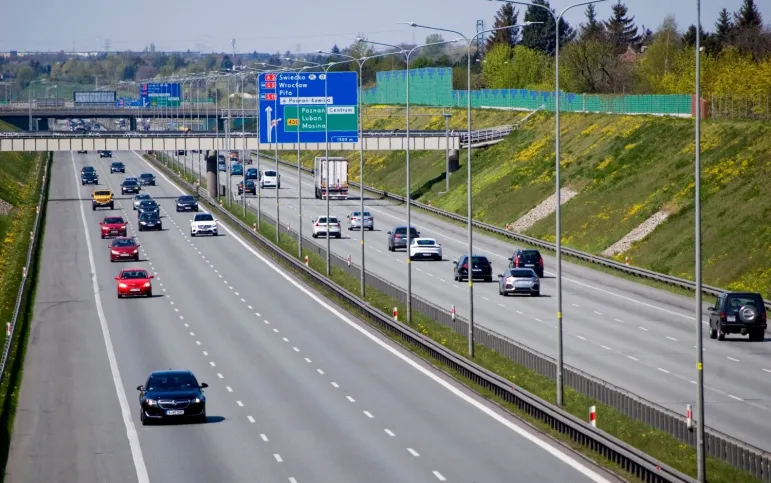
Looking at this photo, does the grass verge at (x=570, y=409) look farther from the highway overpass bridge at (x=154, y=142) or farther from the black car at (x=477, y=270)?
the highway overpass bridge at (x=154, y=142)

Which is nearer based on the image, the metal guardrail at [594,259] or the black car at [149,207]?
the metal guardrail at [594,259]

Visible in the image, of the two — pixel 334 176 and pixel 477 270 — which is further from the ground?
pixel 334 176

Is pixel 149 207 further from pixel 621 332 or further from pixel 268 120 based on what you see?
pixel 621 332

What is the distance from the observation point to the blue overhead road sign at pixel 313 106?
269 feet

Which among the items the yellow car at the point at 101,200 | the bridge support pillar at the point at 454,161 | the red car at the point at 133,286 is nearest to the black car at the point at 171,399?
the red car at the point at 133,286

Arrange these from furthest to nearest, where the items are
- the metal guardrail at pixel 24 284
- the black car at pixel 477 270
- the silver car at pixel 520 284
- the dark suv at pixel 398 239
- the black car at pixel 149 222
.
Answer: the black car at pixel 149 222 < the dark suv at pixel 398 239 < the black car at pixel 477 270 < the silver car at pixel 520 284 < the metal guardrail at pixel 24 284

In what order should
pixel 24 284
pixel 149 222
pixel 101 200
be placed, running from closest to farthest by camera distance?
pixel 24 284 → pixel 149 222 → pixel 101 200

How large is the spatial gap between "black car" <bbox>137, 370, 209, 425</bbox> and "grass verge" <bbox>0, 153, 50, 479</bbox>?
3.47 metres

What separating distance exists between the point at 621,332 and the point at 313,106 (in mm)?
34278

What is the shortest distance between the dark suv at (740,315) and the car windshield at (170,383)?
2141cm

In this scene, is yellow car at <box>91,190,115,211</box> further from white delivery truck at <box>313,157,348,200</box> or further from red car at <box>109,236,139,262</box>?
red car at <box>109,236,139,262</box>

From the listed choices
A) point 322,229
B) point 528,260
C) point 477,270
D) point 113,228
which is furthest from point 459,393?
point 113,228

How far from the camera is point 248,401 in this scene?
4016cm

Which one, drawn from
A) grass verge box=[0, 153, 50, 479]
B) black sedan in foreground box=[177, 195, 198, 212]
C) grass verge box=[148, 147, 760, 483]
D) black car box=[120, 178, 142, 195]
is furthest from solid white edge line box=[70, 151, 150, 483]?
black car box=[120, 178, 142, 195]
